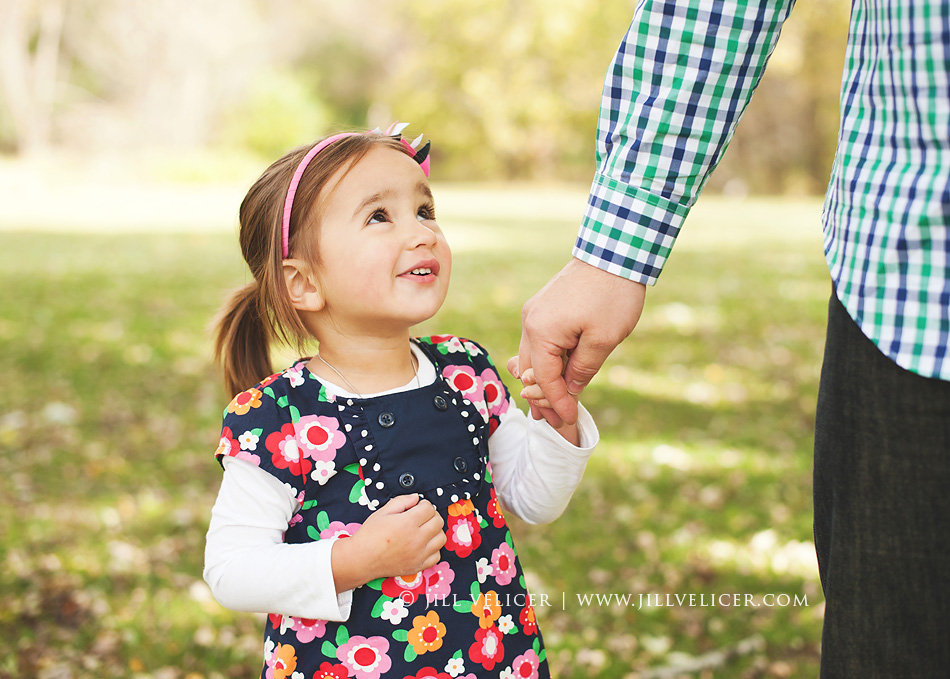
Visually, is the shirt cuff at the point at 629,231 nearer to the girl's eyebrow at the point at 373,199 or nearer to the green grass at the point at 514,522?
the girl's eyebrow at the point at 373,199

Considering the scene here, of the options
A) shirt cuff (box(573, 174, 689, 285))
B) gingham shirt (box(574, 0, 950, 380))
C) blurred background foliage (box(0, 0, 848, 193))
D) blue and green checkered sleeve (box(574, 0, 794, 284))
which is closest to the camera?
gingham shirt (box(574, 0, 950, 380))

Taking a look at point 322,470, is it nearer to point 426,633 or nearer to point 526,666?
point 426,633

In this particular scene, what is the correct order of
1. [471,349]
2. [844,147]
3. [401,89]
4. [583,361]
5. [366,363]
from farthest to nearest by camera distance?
[401,89] → [471,349] → [366,363] → [583,361] → [844,147]

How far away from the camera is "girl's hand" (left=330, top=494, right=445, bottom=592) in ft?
5.20

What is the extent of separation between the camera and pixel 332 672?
1.65 m

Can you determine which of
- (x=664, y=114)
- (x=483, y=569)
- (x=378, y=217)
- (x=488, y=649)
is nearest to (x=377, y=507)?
(x=483, y=569)

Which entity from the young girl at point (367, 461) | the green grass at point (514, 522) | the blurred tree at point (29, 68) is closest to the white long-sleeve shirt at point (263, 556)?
the young girl at point (367, 461)

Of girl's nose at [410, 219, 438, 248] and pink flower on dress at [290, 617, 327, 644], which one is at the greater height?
girl's nose at [410, 219, 438, 248]

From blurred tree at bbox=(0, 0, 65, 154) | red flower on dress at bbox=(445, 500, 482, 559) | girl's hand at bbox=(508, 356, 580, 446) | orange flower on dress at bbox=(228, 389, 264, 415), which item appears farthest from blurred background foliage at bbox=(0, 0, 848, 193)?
orange flower on dress at bbox=(228, 389, 264, 415)

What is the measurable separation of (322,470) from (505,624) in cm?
46

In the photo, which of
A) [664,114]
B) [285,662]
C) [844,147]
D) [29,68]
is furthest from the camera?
[29,68]

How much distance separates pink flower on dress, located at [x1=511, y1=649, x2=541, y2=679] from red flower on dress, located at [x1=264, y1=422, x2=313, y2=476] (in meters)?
0.54

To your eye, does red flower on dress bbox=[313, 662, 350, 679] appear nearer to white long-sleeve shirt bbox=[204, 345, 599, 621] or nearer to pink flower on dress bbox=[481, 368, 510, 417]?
white long-sleeve shirt bbox=[204, 345, 599, 621]

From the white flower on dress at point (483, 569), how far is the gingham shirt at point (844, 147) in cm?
61
